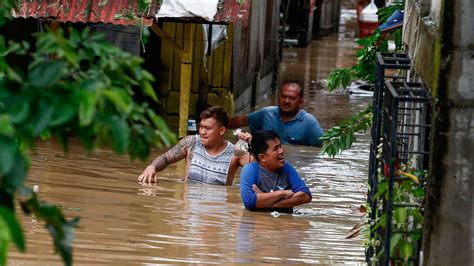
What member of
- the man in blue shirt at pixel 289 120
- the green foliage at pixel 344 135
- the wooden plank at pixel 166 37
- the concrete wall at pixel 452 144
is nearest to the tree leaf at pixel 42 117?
the concrete wall at pixel 452 144

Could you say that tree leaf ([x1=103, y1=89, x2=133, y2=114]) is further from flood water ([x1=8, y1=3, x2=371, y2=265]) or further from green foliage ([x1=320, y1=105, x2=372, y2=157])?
green foliage ([x1=320, y1=105, x2=372, y2=157])

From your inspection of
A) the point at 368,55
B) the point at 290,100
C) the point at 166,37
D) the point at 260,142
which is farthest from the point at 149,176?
the point at 166,37

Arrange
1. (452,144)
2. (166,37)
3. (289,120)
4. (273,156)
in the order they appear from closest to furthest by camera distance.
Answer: (452,144) < (273,156) < (289,120) < (166,37)

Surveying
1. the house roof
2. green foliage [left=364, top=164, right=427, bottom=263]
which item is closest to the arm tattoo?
the house roof

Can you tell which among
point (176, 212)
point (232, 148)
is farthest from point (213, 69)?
point (176, 212)

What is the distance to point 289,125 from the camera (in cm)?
1377

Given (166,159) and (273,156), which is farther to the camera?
(166,159)

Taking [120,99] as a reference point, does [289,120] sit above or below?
below

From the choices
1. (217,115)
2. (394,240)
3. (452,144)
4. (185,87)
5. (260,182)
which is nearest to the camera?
(452,144)

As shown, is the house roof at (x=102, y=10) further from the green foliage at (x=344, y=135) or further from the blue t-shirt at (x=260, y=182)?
the blue t-shirt at (x=260, y=182)

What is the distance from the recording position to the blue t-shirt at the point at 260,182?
9.98 m

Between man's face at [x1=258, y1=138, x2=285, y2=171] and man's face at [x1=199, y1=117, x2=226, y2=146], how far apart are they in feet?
3.81

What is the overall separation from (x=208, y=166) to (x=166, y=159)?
388 mm

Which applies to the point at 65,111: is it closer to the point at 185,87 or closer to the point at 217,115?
the point at 217,115
